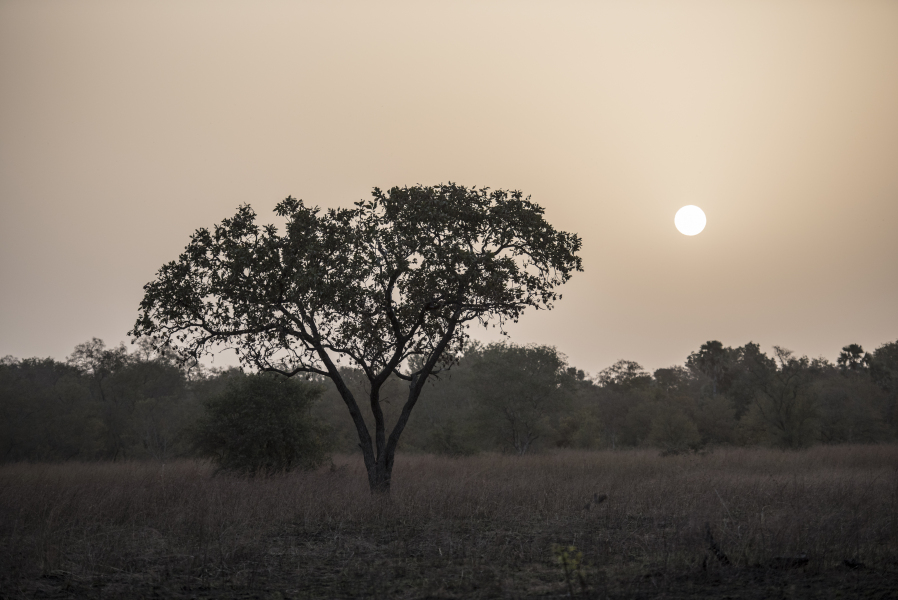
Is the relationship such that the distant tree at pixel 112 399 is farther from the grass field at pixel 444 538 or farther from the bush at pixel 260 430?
the grass field at pixel 444 538

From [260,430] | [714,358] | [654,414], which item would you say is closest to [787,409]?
[654,414]

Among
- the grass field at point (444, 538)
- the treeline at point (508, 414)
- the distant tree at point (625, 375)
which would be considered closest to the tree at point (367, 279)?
the grass field at point (444, 538)

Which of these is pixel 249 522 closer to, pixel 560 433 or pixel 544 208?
pixel 544 208

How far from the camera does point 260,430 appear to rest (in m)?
19.5

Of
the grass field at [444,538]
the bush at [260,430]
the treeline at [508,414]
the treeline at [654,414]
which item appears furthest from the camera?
the treeline at [654,414]

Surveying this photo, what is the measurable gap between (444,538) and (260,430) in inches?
465

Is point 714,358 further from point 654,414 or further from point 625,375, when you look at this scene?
point 654,414

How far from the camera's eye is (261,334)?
15.0 m

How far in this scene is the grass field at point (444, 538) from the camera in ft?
22.4

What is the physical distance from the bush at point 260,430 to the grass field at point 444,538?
2877mm

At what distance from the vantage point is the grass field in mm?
6820

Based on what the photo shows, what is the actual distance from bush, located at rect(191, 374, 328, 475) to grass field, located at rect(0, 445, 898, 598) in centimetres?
288

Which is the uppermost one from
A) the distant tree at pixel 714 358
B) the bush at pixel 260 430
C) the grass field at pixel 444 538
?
the distant tree at pixel 714 358

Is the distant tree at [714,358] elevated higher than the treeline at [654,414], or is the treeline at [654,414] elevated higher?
the distant tree at [714,358]
